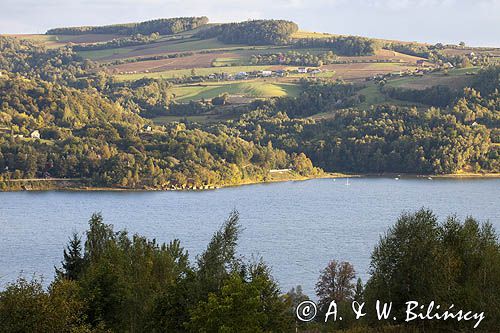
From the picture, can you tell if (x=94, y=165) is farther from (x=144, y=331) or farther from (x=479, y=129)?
(x=144, y=331)

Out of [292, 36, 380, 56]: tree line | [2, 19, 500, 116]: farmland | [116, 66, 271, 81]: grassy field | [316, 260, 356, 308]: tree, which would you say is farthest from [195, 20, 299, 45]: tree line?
[316, 260, 356, 308]: tree

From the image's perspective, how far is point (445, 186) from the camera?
83625 mm

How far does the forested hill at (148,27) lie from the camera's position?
176 meters

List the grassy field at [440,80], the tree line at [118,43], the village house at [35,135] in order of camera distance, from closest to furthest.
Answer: the village house at [35,135] → the grassy field at [440,80] → the tree line at [118,43]

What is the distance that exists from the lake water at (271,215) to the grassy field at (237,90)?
28767 millimetres

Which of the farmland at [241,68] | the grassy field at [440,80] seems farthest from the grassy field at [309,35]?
the grassy field at [440,80]

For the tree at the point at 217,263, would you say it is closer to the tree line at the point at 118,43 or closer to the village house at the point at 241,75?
the village house at the point at 241,75

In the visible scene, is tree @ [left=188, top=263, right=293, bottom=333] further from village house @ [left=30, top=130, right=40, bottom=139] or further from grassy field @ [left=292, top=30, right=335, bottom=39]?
grassy field @ [left=292, top=30, right=335, bottom=39]

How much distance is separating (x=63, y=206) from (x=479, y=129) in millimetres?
43999

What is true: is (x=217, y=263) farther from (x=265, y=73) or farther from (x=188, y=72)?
(x=188, y=72)

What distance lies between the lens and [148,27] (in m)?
178

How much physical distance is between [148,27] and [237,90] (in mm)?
61948

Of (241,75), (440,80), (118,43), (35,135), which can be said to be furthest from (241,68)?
(35,135)

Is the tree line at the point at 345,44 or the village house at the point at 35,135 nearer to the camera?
the village house at the point at 35,135
